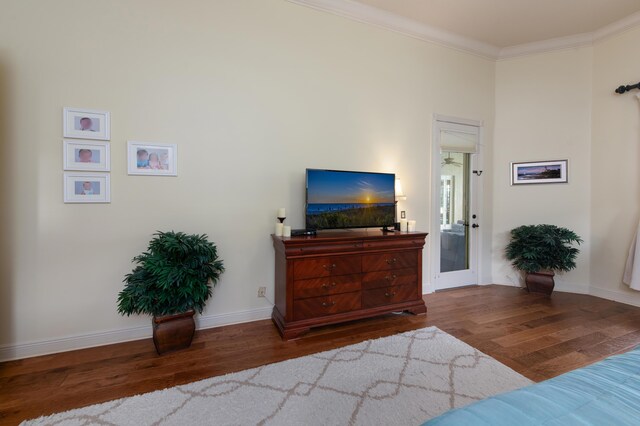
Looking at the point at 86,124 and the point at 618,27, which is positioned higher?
the point at 618,27

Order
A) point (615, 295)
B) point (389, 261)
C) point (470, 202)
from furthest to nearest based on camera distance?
point (470, 202) < point (615, 295) < point (389, 261)

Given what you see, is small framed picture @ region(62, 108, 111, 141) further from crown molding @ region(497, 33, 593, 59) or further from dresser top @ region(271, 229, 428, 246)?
crown molding @ region(497, 33, 593, 59)

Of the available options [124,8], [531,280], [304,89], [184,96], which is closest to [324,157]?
[304,89]

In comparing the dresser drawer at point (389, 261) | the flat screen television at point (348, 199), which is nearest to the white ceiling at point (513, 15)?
the flat screen television at point (348, 199)

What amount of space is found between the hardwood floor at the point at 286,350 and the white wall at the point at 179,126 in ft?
0.94

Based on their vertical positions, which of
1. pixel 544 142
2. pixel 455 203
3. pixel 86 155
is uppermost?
pixel 544 142

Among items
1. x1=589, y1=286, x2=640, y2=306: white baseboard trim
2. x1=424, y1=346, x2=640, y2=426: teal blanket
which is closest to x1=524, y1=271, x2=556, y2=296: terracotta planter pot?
x1=589, y1=286, x2=640, y2=306: white baseboard trim

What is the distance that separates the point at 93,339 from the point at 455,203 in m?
4.39

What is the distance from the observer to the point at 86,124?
2230 mm

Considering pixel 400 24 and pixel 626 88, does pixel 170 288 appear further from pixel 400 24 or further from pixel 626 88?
pixel 626 88

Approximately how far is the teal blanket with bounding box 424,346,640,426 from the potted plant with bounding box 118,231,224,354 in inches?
78.6

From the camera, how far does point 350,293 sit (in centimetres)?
261

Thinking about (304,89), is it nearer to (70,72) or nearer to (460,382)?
(70,72)

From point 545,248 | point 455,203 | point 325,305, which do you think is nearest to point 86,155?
point 325,305
